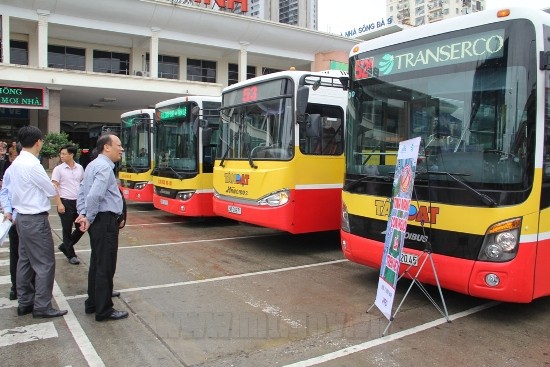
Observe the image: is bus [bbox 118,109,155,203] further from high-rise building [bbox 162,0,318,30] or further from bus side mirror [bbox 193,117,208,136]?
high-rise building [bbox 162,0,318,30]

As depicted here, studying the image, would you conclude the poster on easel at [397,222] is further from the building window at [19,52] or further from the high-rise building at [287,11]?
the high-rise building at [287,11]

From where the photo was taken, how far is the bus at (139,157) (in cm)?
1291

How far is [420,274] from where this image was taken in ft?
16.3

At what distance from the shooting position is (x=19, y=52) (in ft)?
81.9

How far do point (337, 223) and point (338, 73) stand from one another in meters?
2.63

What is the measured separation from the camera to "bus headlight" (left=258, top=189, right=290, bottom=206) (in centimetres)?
733

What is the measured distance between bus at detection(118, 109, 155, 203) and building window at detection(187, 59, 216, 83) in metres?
16.4

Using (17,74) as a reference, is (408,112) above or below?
below

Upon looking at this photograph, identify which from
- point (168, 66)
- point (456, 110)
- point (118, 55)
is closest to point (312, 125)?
point (456, 110)

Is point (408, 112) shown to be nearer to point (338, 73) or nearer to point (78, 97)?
point (338, 73)

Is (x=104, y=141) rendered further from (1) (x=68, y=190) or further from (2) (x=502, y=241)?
(2) (x=502, y=241)

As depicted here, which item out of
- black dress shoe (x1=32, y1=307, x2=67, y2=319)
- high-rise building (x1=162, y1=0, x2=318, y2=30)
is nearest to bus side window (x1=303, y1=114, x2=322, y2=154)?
black dress shoe (x1=32, y1=307, x2=67, y2=319)

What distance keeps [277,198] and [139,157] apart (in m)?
6.97

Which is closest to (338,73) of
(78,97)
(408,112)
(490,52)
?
(408,112)
